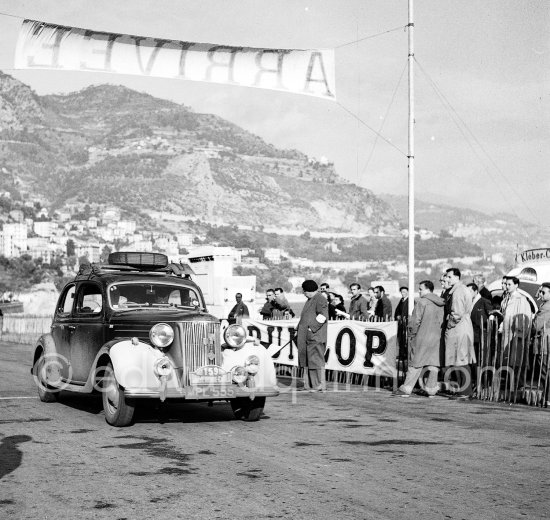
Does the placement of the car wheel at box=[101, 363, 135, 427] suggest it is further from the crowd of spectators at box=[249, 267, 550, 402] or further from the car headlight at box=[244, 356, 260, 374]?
the crowd of spectators at box=[249, 267, 550, 402]

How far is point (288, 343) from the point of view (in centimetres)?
1917

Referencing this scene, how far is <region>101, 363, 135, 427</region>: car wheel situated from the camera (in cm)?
1053

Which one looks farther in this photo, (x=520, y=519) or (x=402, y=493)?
(x=402, y=493)

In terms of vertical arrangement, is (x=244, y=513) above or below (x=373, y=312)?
below

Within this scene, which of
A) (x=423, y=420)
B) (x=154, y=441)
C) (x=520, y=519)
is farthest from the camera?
(x=423, y=420)

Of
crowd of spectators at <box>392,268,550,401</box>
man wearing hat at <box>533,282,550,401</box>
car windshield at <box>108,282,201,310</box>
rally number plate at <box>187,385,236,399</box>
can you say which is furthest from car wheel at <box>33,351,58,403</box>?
man wearing hat at <box>533,282,550,401</box>

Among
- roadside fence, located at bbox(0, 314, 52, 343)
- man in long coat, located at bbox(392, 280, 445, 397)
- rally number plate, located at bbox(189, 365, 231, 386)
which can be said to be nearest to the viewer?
rally number plate, located at bbox(189, 365, 231, 386)

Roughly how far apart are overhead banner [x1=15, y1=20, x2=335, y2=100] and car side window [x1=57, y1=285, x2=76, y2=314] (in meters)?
6.68

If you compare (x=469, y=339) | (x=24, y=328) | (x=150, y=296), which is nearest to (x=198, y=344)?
(x=150, y=296)

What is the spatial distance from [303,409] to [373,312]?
9628 mm

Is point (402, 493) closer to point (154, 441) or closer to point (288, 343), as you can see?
A: point (154, 441)

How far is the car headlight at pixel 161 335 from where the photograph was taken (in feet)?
35.2

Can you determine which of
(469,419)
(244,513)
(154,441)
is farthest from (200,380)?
(244,513)

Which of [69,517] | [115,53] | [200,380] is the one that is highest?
[115,53]
